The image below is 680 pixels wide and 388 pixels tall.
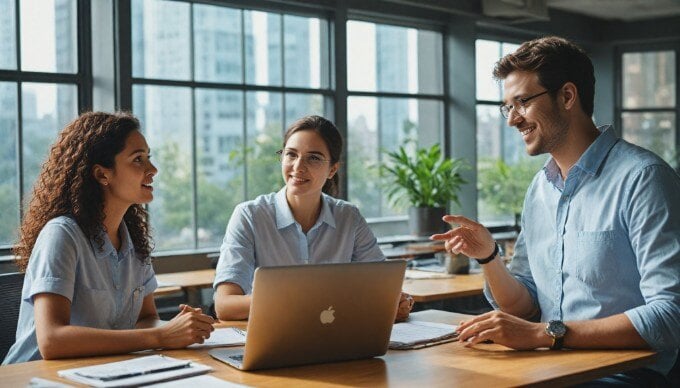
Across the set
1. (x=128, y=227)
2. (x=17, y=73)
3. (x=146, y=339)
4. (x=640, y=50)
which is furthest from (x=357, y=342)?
(x=640, y=50)

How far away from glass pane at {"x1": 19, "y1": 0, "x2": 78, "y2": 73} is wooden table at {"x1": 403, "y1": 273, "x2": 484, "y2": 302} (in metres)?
2.89

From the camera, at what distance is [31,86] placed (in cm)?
595

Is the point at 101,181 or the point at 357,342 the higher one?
the point at 101,181

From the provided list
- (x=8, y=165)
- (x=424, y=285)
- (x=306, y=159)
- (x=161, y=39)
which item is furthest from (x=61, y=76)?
(x=306, y=159)

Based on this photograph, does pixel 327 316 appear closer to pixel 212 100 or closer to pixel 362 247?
pixel 362 247

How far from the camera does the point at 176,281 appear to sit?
5277mm

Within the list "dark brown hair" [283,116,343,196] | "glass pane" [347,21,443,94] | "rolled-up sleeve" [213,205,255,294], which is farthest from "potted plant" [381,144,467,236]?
"rolled-up sleeve" [213,205,255,294]

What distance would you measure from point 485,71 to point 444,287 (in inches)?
195

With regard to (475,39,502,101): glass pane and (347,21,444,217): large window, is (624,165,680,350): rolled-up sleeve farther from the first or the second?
(475,39,502,101): glass pane

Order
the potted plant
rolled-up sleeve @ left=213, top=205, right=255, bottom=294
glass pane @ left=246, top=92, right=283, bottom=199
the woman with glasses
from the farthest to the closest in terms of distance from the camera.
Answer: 1. the potted plant
2. glass pane @ left=246, top=92, right=283, bottom=199
3. the woman with glasses
4. rolled-up sleeve @ left=213, top=205, right=255, bottom=294

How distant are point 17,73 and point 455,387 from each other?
4653 millimetres

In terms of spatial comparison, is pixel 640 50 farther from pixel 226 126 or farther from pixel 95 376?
pixel 95 376

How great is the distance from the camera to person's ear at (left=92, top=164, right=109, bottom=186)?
111 inches

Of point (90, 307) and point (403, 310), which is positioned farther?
point (403, 310)
